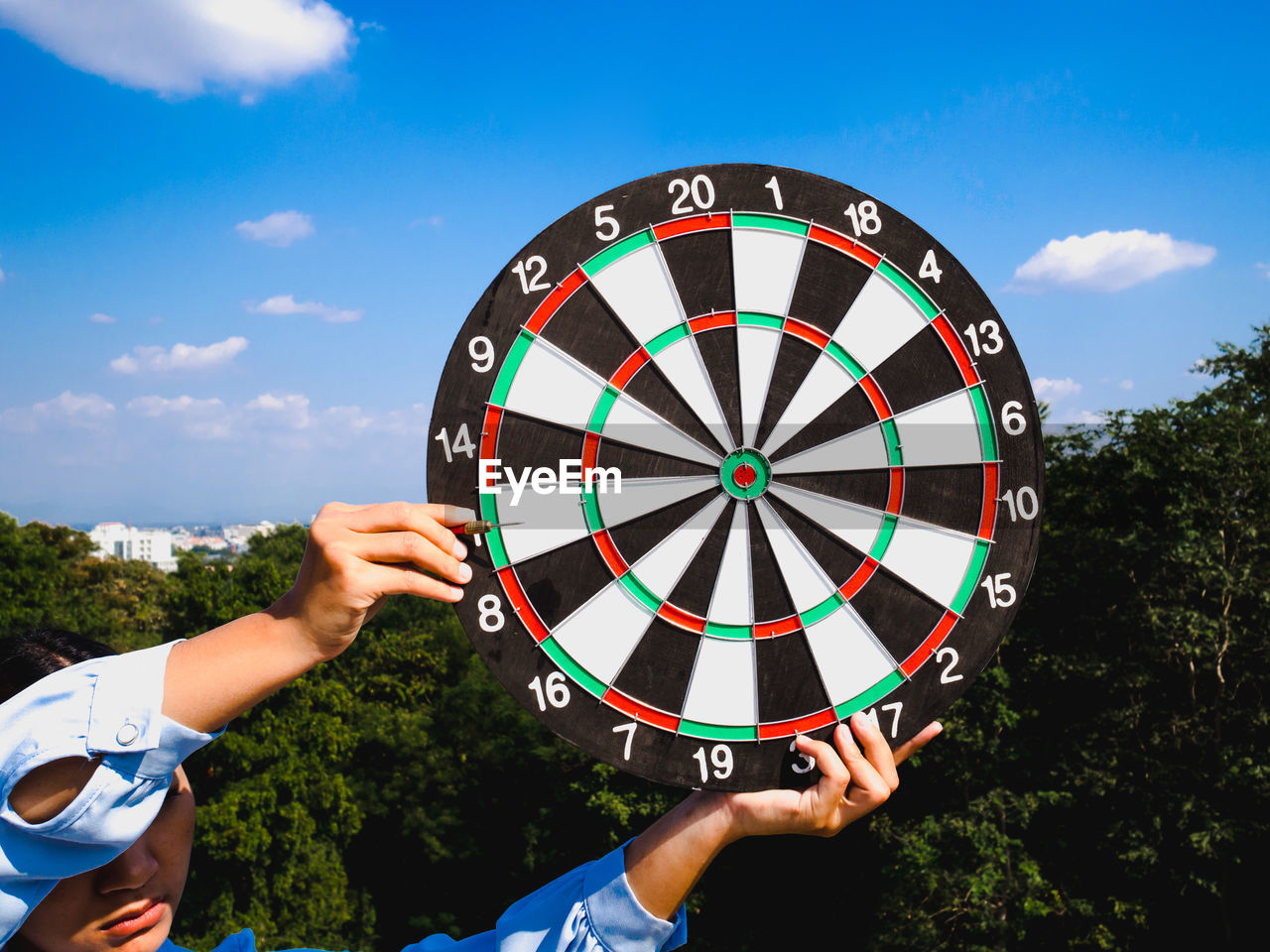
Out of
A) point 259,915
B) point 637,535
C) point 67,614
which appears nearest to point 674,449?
point 637,535

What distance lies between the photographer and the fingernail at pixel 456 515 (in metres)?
3.01

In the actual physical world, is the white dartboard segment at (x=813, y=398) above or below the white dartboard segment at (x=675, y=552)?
above

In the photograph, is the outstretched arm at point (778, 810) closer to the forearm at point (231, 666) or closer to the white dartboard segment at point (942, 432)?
the white dartboard segment at point (942, 432)

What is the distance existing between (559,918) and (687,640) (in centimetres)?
108

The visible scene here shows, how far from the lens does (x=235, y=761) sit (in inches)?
1034

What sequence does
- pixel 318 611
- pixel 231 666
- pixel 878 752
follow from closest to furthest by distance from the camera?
pixel 231 666 → pixel 318 611 → pixel 878 752

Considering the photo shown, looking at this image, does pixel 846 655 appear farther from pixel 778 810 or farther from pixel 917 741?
pixel 778 810

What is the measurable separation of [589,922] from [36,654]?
5.37 ft

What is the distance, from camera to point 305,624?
210cm

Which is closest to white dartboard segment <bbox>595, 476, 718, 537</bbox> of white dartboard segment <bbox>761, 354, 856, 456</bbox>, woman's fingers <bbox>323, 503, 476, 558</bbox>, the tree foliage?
white dartboard segment <bbox>761, 354, 856, 456</bbox>

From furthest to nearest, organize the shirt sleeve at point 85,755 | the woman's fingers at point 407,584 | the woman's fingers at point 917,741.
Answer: the woman's fingers at point 917,741, the woman's fingers at point 407,584, the shirt sleeve at point 85,755

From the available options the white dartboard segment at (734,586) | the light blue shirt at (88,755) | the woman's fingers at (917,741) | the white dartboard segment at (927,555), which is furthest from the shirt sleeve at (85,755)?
the white dartboard segment at (927,555)

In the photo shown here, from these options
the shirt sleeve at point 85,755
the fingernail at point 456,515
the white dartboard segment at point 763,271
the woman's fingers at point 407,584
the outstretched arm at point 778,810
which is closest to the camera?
the shirt sleeve at point 85,755

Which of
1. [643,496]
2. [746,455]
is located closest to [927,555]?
[746,455]
